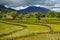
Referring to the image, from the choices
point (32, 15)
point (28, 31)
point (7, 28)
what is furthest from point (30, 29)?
point (7, 28)

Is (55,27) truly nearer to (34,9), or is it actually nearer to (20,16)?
(34,9)

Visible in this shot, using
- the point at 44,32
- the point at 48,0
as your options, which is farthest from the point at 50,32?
the point at 48,0

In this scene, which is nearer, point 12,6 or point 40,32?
point 40,32

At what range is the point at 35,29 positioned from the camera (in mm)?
2438

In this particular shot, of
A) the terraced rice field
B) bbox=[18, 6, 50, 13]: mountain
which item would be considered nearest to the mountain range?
bbox=[18, 6, 50, 13]: mountain

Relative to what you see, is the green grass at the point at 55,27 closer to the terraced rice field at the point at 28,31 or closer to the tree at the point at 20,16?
the terraced rice field at the point at 28,31

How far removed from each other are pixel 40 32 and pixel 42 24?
16 centimetres

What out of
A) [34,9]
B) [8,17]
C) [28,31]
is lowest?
[28,31]

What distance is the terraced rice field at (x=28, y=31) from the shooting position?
2.37 m

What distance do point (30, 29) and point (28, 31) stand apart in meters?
0.05

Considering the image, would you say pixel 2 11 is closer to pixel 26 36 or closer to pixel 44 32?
pixel 26 36

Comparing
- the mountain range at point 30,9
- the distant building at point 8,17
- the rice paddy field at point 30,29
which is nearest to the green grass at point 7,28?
the rice paddy field at point 30,29

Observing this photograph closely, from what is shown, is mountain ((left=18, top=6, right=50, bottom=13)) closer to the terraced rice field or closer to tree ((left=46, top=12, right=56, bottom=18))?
tree ((left=46, top=12, right=56, bottom=18))

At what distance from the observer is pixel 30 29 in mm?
2445
